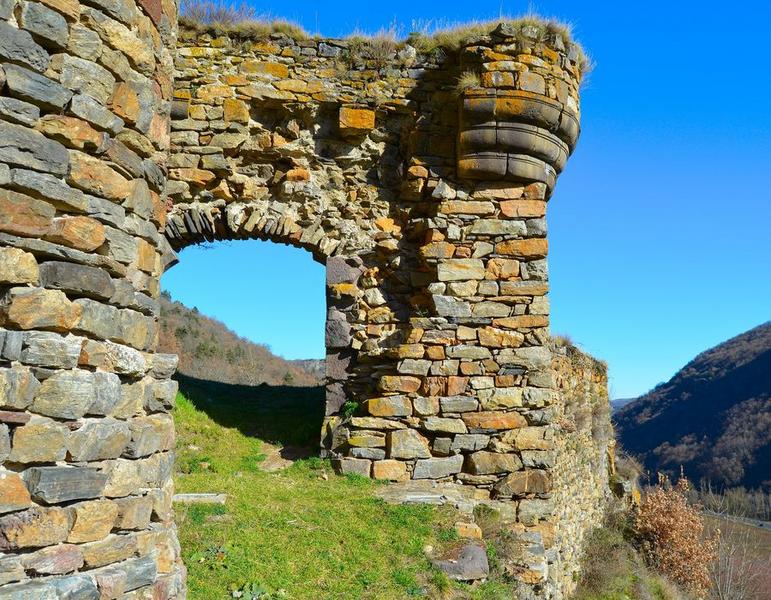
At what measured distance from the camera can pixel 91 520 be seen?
2822 mm

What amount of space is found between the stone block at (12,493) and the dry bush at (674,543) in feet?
35.3

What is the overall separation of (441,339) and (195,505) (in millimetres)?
2803

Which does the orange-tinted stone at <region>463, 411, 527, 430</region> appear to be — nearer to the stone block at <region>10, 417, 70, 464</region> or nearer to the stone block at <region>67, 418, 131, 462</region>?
the stone block at <region>67, 418, 131, 462</region>

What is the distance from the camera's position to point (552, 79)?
671 centimetres

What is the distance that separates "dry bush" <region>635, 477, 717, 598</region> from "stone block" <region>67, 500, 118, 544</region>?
10.3 metres

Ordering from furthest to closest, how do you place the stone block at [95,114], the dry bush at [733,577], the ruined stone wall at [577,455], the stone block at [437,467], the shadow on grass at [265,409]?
1. the dry bush at [733,577]
2. the ruined stone wall at [577,455]
3. the shadow on grass at [265,409]
4. the stone block at [437,467]
5. the stone block at [95,114]

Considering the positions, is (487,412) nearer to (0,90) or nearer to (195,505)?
(195,505)

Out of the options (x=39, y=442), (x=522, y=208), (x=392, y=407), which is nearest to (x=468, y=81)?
(x=522, y=208)

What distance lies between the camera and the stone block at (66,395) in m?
2.69

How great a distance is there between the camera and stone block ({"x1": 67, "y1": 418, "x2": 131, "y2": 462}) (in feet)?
9.16

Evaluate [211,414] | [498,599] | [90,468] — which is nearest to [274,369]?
[211,414]

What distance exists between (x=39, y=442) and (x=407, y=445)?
4082 mm

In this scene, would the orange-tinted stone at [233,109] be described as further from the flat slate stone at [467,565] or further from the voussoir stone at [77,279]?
the flat slate stone at [467,565]

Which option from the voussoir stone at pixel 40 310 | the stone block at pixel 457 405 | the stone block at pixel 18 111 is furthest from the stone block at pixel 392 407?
the stone block at pixel 18 111
